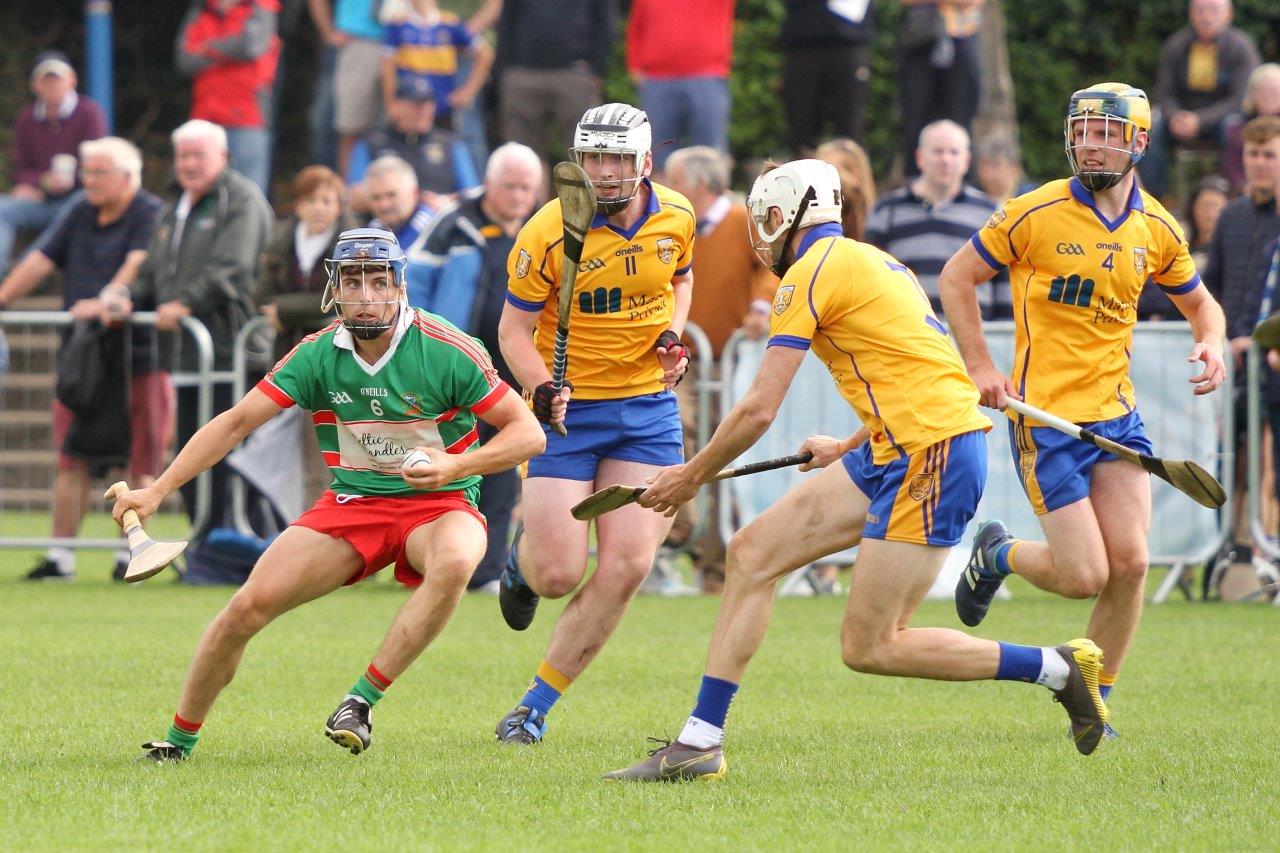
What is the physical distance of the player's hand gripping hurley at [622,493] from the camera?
22.1ft

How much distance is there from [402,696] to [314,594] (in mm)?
1553

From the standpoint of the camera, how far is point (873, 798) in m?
6.16

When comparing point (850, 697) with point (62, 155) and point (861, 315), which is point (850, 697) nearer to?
point (861, 315)

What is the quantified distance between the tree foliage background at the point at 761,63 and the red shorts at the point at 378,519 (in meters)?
13.0

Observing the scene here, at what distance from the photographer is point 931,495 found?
6.52 metres

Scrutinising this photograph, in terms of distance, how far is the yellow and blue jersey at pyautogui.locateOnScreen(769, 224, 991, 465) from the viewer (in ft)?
21.3

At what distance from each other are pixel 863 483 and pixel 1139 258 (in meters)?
1.65

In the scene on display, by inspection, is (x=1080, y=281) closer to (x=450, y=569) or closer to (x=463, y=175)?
(x=450, y=569)

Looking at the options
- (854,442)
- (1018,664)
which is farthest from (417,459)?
(1018,664)

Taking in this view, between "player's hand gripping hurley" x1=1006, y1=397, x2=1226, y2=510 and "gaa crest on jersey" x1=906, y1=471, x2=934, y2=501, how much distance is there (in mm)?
1139

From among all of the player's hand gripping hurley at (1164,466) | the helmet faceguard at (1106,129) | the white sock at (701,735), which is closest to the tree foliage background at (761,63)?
the helmet faceguard at (1106,129)

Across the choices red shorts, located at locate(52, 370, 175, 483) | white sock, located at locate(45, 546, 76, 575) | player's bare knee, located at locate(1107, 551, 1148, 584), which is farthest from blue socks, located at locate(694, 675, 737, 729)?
white sock, located at locate(45, 546, 76, 575)

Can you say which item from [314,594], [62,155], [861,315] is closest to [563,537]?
[314,594]

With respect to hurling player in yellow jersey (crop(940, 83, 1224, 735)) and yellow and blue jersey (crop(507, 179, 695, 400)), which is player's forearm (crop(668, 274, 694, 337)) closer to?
yellow and blue jersey (crop(507, 179, 695, 400))
